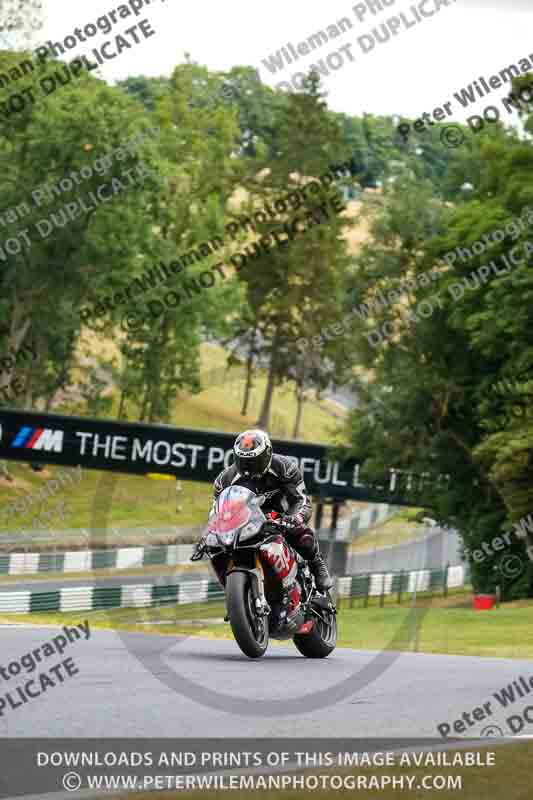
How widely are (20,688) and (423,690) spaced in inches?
125

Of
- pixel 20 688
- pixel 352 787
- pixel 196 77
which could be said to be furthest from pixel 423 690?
pixel 196 77

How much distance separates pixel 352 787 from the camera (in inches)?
298

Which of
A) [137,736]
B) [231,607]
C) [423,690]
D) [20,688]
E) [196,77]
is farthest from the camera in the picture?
[196,77]

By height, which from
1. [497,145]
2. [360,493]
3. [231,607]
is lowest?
[231,607]

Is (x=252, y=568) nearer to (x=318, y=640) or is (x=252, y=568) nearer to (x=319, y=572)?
(x=319, y=572)

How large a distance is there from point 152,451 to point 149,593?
11.9 metres

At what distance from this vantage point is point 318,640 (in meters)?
14.4

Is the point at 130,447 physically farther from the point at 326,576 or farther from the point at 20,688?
the point at 20,688

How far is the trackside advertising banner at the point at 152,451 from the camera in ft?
161
